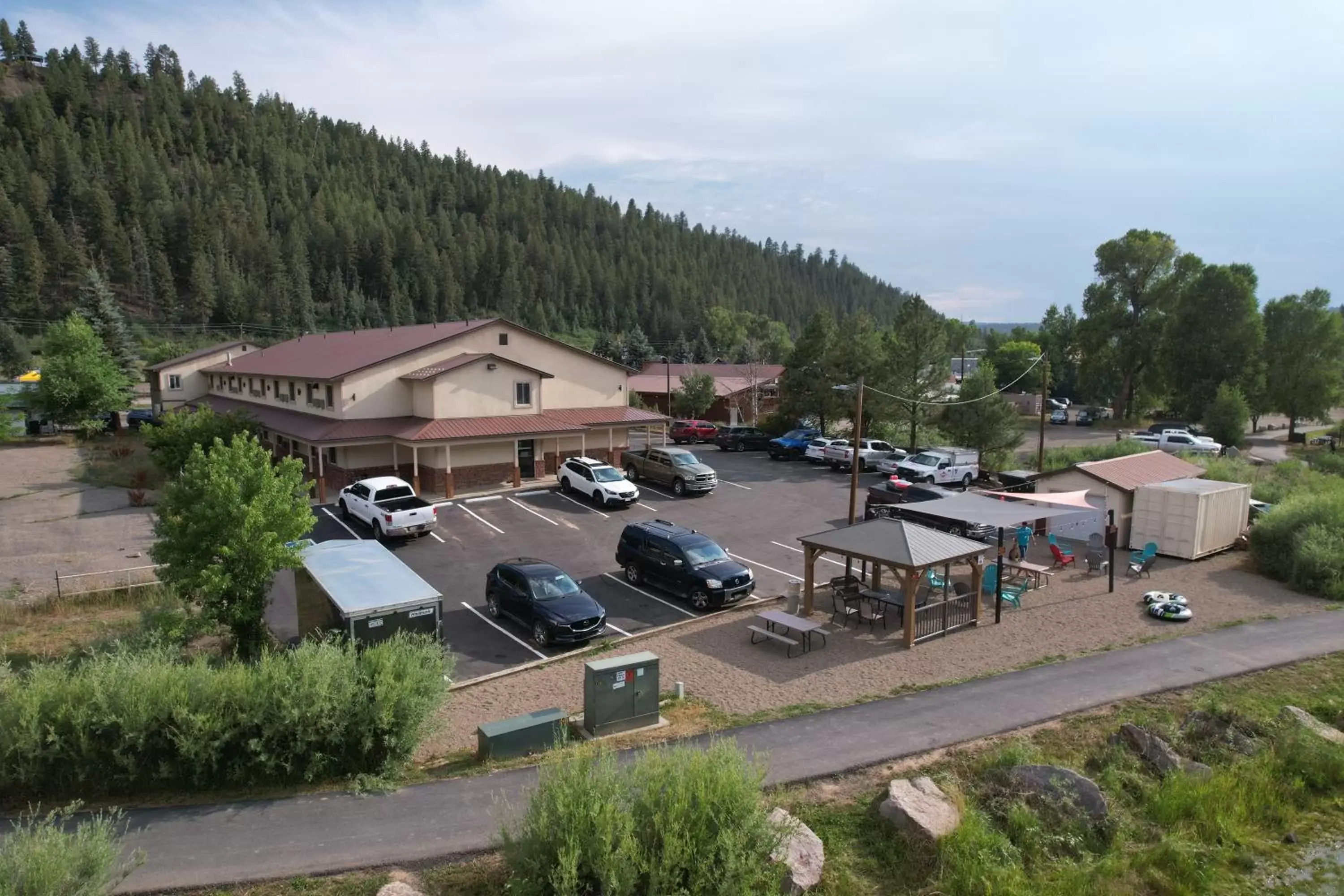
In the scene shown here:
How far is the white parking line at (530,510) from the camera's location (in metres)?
27.7

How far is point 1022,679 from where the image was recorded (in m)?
13.7

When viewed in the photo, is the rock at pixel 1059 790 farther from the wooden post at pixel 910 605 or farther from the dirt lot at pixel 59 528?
the dirt lot at pixel 59 528

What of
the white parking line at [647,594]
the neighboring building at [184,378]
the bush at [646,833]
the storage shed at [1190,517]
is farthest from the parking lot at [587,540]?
the neighboring building at [184,378]

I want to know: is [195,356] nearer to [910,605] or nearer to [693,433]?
[693,433]

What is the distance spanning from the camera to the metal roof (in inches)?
587

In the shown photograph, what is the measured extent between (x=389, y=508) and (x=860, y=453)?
883 inches

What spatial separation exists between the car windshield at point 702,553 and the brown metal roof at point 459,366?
1635cm

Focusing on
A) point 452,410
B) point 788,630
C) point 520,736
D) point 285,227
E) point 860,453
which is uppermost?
point 285,227

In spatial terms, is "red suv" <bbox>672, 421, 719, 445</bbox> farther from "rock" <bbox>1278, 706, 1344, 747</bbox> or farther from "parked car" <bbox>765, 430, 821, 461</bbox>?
"rock" <bbox>1278, 706, 1344, 747</bbox>

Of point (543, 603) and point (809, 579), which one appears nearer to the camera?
point (543, 603)

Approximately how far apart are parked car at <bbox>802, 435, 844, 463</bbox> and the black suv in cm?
1974

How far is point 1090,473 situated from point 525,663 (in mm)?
18868

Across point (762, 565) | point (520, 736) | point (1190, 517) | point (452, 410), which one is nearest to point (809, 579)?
point (762, 565)

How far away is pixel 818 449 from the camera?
4003 cm
